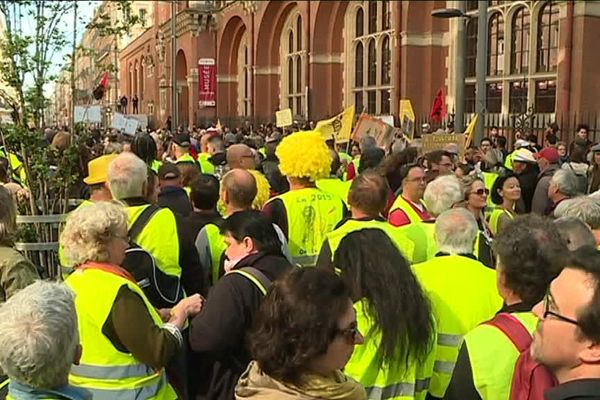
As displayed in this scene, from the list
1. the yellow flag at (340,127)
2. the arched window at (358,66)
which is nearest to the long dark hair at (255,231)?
the yellow flag at (340,127)

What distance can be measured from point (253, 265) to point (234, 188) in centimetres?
138

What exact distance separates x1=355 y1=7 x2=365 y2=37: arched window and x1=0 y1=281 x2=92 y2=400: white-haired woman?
28735 millimetres

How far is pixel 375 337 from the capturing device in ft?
10.6

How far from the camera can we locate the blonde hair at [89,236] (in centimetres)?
346

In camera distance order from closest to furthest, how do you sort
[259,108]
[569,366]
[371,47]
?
[569,366]
[371,47]
[259,108]

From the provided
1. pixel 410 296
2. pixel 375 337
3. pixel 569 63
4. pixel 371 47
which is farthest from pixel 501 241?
→ pixel 371 47

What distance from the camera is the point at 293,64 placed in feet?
121

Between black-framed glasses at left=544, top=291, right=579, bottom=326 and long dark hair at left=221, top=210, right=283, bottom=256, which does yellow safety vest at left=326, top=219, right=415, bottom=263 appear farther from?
black-framed glasses at left=544, top=291, right=579, bottom=326

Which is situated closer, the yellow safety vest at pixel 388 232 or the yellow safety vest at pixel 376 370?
the yellow safety vest at pixel 376 370

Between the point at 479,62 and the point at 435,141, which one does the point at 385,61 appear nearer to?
the point at 479,62

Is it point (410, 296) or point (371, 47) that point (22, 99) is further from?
point (371, 47)

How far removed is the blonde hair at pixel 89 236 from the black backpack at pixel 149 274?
0.49m

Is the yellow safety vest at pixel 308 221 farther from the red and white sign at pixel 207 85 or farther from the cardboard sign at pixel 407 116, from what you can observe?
the red and white sign at pixel 207 85

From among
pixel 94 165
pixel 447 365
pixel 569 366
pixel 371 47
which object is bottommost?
pixel 447 365
